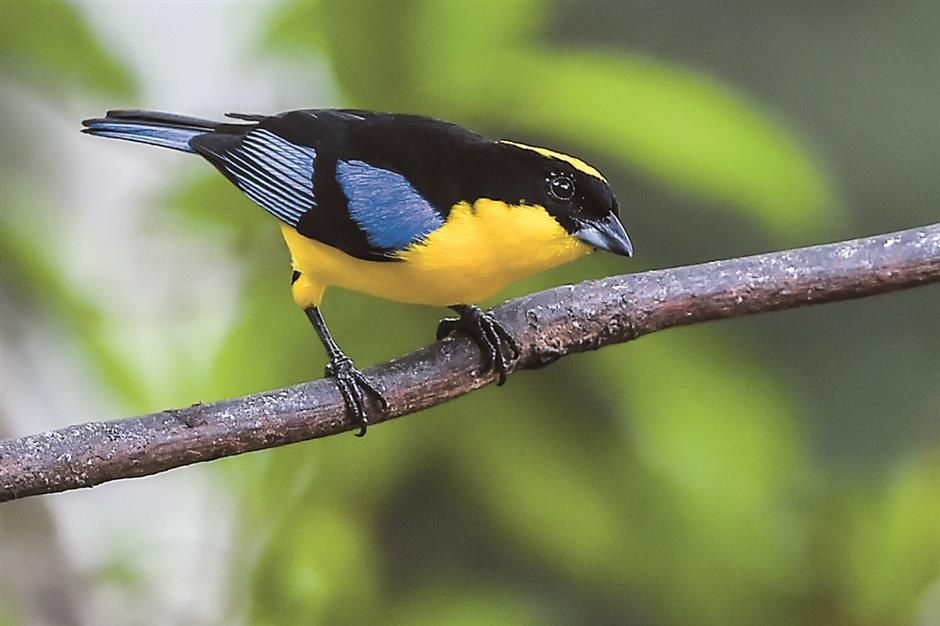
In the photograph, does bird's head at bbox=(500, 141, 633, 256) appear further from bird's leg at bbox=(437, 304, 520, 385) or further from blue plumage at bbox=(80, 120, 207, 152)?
blue plumage at bbox=(80, 120, 207, 152)

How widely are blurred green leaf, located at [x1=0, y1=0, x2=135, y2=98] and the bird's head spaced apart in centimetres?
40

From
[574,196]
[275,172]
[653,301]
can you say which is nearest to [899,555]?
[653,301]

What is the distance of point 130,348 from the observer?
116 cm

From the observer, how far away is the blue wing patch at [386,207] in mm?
907

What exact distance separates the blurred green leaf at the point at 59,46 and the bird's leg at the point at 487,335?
0.37m

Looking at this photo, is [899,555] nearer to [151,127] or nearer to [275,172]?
[275,172]

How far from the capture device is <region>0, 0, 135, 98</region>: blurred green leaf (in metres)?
1.05

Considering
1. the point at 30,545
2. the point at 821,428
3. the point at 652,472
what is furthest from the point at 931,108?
the point at 30,545

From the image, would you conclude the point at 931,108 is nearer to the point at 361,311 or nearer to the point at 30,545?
the point at 361,311

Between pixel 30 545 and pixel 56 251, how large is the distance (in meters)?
0.31

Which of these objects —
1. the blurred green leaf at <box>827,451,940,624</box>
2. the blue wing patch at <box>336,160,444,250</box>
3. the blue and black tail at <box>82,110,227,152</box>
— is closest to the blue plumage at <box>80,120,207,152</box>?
the blue and black tail at <box>82,110,227,152</box>

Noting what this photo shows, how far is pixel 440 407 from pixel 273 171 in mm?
271

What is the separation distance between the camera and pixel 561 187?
2.94 feet

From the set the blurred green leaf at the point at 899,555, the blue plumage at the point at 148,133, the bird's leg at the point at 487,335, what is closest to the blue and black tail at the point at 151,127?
the blue plumage at the point at 148,133
